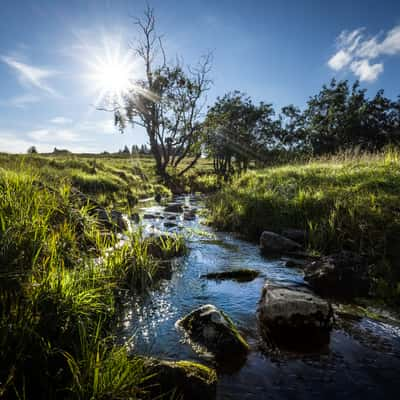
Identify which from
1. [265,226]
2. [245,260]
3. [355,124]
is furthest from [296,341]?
[355,124]

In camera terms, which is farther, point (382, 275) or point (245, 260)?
point (245, 260)

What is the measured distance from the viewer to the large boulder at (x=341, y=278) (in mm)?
5031

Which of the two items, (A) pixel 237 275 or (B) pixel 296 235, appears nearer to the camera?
(A) pixel 237 275

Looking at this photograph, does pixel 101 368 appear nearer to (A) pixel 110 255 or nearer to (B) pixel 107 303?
(B) pixel 107 303

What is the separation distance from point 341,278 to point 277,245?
2584 mm

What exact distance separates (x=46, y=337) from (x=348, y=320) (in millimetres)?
4093

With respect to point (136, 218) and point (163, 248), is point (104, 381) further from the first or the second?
point (136, 218)

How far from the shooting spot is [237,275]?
5.93m

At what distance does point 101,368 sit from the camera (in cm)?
222

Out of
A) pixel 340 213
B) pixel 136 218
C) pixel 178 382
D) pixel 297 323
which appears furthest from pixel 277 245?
pixel 136 218

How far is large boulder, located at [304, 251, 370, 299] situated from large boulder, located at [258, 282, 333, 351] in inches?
51.0

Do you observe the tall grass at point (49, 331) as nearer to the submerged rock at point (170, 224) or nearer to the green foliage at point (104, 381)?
the green foliage at point (104, 381)

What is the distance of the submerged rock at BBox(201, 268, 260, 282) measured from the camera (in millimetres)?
5812

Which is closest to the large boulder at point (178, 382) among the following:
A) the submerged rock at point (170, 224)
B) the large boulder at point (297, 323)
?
the large boulder at point (297, 323)
